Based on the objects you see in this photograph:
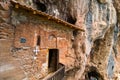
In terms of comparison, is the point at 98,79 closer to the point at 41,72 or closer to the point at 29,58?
the point at 41,72

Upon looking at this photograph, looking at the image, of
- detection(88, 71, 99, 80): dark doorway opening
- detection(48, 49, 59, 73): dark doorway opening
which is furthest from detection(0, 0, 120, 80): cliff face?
detection(48, 49, 59, 73): dark doorway opening

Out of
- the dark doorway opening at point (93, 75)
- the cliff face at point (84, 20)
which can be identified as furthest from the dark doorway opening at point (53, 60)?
the dark doorway opening at point (93, 75)

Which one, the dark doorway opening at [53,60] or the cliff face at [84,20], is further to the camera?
the cliff face at [84,20]

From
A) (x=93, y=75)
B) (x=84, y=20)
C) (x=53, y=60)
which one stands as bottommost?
(x=93, y=75)

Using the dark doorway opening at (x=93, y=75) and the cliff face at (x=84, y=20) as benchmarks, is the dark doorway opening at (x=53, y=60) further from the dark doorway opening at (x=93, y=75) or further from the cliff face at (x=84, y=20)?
the dark doorway opening at (x=93, y=75)

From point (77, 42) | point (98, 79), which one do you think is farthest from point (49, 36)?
point (98, 79)

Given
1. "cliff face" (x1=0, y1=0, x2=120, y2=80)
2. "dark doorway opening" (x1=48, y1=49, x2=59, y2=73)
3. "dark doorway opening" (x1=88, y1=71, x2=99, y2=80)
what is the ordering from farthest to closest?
"dark doorway opening" (x1=88, y1=71, x2=99, y2=80) < "cliff face" (x1=0, y1=0, x2=120, y2=80) < "dark doorway opening" (x1=48, y1=49, x2=59, y2=73)

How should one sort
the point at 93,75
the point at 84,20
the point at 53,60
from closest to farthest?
the point at 53,60 < the point at 84,20 < the point at 93,75

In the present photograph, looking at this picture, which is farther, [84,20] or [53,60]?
[84,20]

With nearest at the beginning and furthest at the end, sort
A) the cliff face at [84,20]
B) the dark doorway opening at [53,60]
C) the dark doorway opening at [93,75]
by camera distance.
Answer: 1. the dark doorway opening at [53,60]
2. the cliff face at [84,20]
3. the dark doorway opening at [93,75]

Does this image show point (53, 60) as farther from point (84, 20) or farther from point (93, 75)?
point (93, 75)

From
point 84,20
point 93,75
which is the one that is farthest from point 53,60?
point 93,75

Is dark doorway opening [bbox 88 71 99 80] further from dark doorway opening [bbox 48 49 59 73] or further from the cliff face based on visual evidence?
dark doorway opening [bbox 48 49 59 73]

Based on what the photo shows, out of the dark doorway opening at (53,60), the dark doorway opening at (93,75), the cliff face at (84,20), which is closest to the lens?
the dark doorway opening at (53,60)
